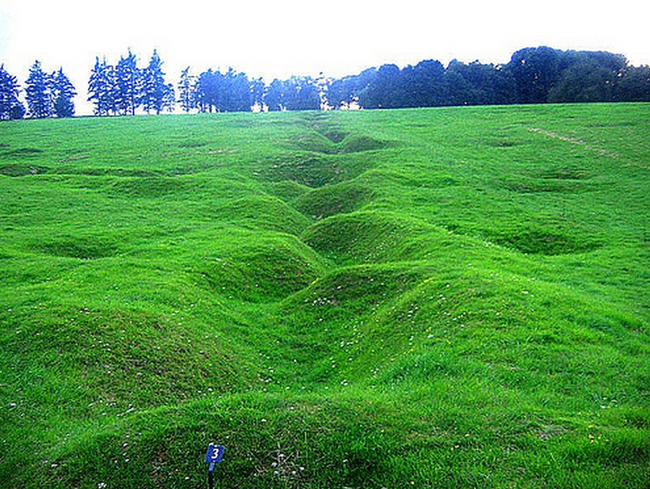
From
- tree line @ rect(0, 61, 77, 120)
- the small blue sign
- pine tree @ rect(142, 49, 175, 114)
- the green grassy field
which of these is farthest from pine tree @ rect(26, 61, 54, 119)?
the small blue sign

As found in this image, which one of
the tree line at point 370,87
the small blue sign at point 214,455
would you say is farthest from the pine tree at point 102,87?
the small blue sign at point 214,455

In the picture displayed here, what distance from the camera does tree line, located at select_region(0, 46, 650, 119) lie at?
10662cm

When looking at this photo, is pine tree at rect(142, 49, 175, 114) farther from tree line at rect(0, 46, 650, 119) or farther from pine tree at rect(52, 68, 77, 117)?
pine tree at rect(52, 68, 77, 117)

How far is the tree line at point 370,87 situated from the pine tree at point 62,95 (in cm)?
26

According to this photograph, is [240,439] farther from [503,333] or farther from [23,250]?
[23,250]

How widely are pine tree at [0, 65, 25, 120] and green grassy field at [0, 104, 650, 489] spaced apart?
113 meters

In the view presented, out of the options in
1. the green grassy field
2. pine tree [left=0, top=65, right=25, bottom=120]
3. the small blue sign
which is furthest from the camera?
pine tree [left=0, top=65, right=25, bottom=120]

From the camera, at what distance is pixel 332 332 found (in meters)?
18.6

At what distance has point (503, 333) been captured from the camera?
13.8 m

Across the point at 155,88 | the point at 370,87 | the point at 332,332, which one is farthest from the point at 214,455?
the point at 155,88

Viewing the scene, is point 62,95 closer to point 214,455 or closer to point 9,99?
point 9,99

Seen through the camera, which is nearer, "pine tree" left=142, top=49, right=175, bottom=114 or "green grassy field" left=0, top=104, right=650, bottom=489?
"green grassy field" left=0, top=104, right=650, bottom=489

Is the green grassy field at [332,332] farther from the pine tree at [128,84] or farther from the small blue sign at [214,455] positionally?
the pine tree at [128,84]

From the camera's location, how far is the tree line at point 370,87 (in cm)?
10662
